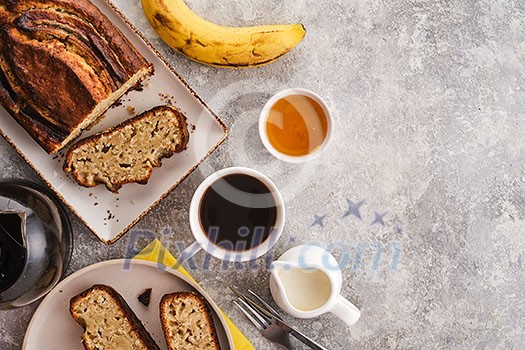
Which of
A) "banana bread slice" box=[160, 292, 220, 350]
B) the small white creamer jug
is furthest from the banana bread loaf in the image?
the small white creamer jug

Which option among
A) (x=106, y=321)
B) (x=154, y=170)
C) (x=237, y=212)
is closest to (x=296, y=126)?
(x=237, y=212)

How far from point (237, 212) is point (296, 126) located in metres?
0.31

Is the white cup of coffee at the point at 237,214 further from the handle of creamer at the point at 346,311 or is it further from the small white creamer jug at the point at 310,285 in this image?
the handle of creamer at the point at 346,311

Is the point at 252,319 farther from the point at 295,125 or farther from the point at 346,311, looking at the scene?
the point at 295,125

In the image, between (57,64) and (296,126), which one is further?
(296,126)

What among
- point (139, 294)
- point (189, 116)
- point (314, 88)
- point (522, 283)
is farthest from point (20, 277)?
point (522, 283)

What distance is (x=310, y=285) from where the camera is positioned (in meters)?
1.86

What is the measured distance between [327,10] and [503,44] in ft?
1.85

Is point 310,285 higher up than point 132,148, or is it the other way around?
point 132,148

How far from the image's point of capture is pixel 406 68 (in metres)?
2.02

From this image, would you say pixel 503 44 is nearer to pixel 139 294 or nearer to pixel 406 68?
pixel 406 68

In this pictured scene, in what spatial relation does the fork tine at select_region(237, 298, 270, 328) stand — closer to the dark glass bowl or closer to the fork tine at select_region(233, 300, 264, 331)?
the fork tine at select_region(233, 300, 264, 331)

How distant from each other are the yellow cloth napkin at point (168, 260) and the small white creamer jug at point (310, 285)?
0.15 metres

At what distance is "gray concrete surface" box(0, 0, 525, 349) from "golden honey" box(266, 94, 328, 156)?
8 cm
